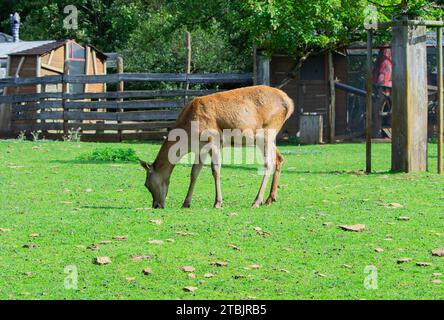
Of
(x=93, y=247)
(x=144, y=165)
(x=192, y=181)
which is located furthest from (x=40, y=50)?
(x=93, y=247)

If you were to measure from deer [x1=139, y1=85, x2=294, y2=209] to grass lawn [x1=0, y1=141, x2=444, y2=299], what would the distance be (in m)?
0.33

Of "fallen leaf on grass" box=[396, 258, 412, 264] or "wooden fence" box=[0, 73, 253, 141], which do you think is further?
"wooden fence" box=[0, 73, 253, 141]

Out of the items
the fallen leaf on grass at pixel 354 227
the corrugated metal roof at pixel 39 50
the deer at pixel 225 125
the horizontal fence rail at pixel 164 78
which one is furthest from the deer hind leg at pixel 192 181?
the corrugated metal roof at pixel 39 50

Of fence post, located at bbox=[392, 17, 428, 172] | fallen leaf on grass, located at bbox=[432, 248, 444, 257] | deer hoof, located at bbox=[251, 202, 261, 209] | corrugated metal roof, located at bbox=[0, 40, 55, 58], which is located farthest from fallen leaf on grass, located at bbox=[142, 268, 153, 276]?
corrugated metal roof, located at bbox=[0, 40, 55, 58]

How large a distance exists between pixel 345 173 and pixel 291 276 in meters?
7.70

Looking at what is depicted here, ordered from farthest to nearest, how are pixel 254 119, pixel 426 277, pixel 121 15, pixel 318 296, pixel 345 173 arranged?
pixel 121 15, pixel 345 173, pixel 254 119, pixel 426 277, pixel 318 296

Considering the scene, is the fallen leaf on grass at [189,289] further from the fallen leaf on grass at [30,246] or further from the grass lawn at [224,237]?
the fallen leaf on grass at [30,246]

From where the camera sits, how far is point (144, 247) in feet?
26.9

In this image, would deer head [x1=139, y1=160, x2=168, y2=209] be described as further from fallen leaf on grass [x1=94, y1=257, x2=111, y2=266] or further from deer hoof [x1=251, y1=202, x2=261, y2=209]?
fallen leaf on grass [x1=94, y1=257, x2=111, y2=266]

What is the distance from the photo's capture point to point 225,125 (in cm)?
1134

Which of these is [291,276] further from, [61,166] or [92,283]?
[61,166]

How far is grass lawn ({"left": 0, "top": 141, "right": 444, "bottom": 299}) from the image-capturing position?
6910mm

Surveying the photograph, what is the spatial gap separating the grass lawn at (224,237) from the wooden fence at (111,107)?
11.1 metres
